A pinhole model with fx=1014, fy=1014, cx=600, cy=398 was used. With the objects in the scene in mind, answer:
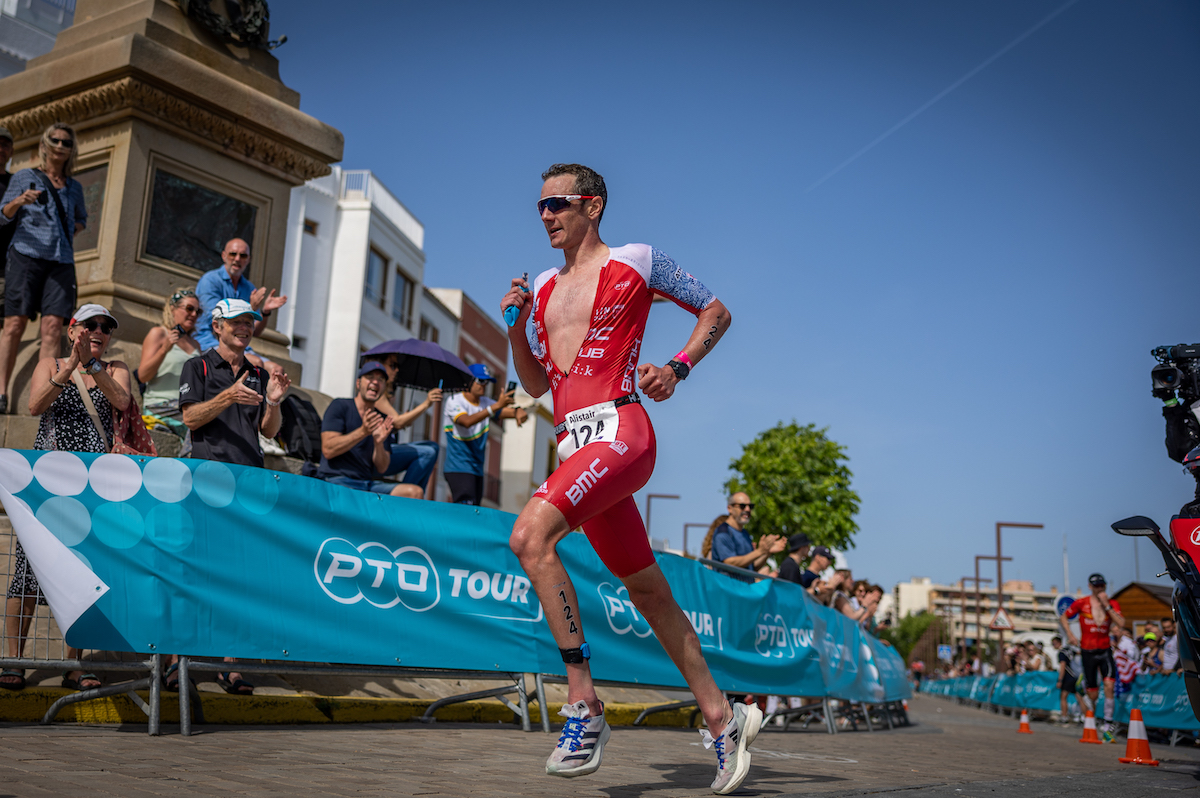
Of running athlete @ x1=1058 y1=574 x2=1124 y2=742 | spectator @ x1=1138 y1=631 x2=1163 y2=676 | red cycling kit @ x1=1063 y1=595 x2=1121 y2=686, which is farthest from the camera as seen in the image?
spectator @ x1=1138 y1=631 x2=1163 y2=676

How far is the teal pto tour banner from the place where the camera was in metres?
5.12

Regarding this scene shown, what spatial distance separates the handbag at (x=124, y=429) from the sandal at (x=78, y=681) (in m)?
1.39

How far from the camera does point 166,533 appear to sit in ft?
17.5

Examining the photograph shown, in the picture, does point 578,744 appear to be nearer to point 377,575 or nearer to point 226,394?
point 377,575

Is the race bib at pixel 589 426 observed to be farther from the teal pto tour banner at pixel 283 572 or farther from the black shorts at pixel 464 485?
the black shorts at pixel 464 485

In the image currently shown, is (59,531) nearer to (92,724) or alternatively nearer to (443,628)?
(92,724)

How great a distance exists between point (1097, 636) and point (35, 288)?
1392cm

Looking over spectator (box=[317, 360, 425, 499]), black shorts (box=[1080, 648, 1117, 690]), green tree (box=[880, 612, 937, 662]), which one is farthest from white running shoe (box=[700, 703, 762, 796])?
green tree (box=[880, 612, 937, 662])

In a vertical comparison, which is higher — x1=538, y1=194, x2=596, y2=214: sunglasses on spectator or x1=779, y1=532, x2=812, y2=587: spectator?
x1=538, y1=194, x2=596, y2=214: sunglasses on spectator

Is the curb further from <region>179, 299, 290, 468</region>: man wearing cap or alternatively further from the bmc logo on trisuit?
the bmc logo on trisuit

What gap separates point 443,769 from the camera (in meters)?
4.36

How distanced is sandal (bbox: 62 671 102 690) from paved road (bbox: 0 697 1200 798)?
0.44m

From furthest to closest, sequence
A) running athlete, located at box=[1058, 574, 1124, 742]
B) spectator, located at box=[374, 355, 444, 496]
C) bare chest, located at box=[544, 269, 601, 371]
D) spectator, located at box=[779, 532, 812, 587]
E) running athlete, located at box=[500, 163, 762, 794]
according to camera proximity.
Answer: running athlete, located at box=[1058, 574, 1124, 742]
spectator, located at box=[779, 532, 812, 587]
spectator, located at box=[374, 355, 444, 496]
bare chest, located at box=[544, 269, 601, 371]
running athlete, located at box=[500, 163, 762, 794]

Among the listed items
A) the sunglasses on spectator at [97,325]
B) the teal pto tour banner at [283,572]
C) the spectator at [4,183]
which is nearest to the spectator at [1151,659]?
the teal pto tour banner at [283,572]
